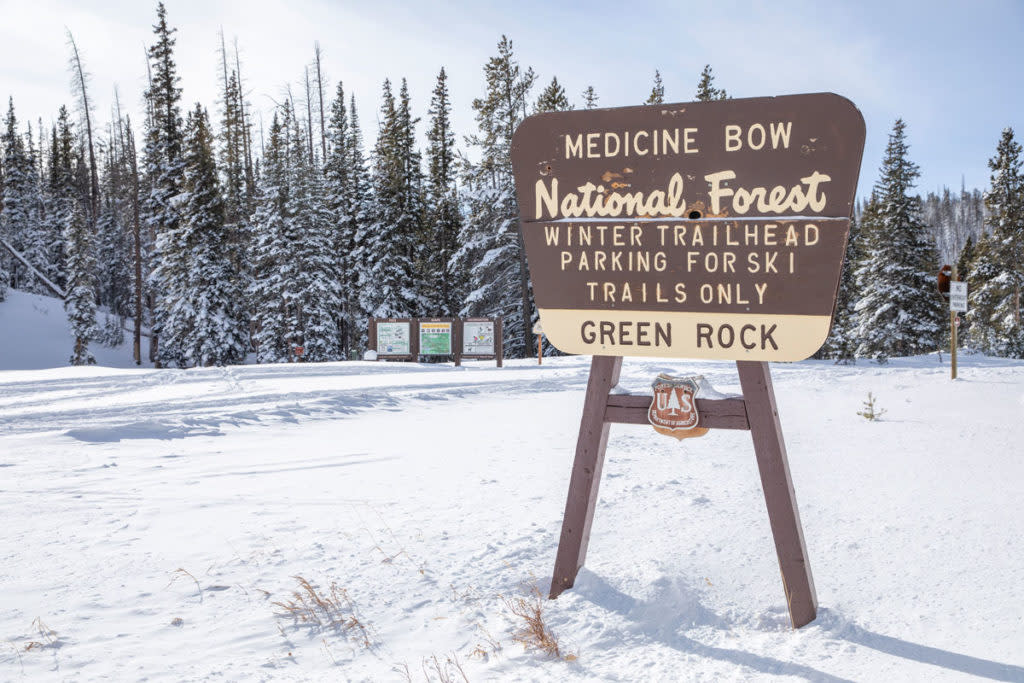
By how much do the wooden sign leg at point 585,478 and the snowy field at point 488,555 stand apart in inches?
5.1

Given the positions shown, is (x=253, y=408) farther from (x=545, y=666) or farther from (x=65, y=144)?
(x=65, y=144)

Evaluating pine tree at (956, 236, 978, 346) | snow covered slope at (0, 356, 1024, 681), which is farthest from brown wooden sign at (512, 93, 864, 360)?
pine tree at (956, 236, 978, 346)

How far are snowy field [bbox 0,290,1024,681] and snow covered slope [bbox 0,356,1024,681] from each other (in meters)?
0.02

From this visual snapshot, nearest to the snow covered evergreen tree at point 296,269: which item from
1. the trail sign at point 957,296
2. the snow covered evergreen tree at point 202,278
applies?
the snow covered evergreen tree at point 202,278

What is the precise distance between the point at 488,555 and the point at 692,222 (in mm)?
2338

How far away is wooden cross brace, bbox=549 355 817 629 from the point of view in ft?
9.86

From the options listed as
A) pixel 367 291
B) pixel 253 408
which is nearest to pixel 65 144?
pixel 367 291

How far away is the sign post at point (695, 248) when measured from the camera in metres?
2.95

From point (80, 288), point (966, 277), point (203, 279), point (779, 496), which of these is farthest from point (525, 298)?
point (80, 288)

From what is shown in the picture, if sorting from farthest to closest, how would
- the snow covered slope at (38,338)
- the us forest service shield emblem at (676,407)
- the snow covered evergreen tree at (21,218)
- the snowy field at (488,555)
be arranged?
the snow covered evergreen tree at (21,218) < the snow covered slope at (38,338) < the us forest service shield emblem at (676,407) < the snowy field at (488,555)

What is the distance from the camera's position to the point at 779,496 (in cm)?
304

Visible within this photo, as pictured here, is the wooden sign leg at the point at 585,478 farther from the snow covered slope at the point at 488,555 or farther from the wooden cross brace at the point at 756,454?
the snow covered slope at the point at 488,555

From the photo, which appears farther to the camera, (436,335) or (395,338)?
(395,338)

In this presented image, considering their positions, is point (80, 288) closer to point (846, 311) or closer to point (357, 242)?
point (357, 242)
